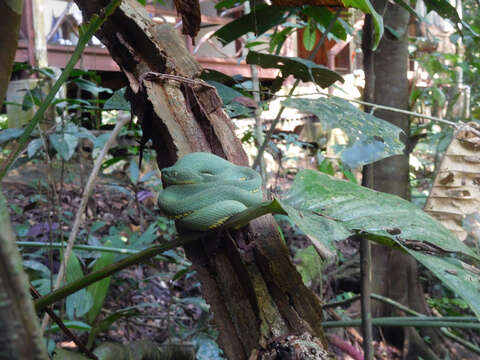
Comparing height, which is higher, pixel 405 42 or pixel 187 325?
pixel 405 42

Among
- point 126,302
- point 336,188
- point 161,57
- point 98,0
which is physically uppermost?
point 98,0

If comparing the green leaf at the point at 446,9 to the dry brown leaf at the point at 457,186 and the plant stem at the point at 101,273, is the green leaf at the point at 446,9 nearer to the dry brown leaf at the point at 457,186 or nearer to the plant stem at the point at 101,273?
the dry brown leaf at the point at 457,186

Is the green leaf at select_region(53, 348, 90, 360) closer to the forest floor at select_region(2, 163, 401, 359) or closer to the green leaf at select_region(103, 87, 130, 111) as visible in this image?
the forest floor at select_region(2, 163, 401, 359)

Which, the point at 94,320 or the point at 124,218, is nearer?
the point at 94,320

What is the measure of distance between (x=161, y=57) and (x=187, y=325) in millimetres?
2711

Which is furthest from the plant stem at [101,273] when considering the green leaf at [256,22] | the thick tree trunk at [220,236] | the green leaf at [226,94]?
the green leaf at [256,22]

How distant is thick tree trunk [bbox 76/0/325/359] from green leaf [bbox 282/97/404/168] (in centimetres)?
41

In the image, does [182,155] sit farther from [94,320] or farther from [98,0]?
[94,320]

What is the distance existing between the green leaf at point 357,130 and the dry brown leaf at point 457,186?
565mm

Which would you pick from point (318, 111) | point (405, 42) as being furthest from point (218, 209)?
point (405, 42)

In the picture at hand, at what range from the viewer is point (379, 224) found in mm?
1167

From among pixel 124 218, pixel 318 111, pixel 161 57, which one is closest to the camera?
pixel 318 111

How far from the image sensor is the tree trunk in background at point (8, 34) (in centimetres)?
62

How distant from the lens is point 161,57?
6.14ft
